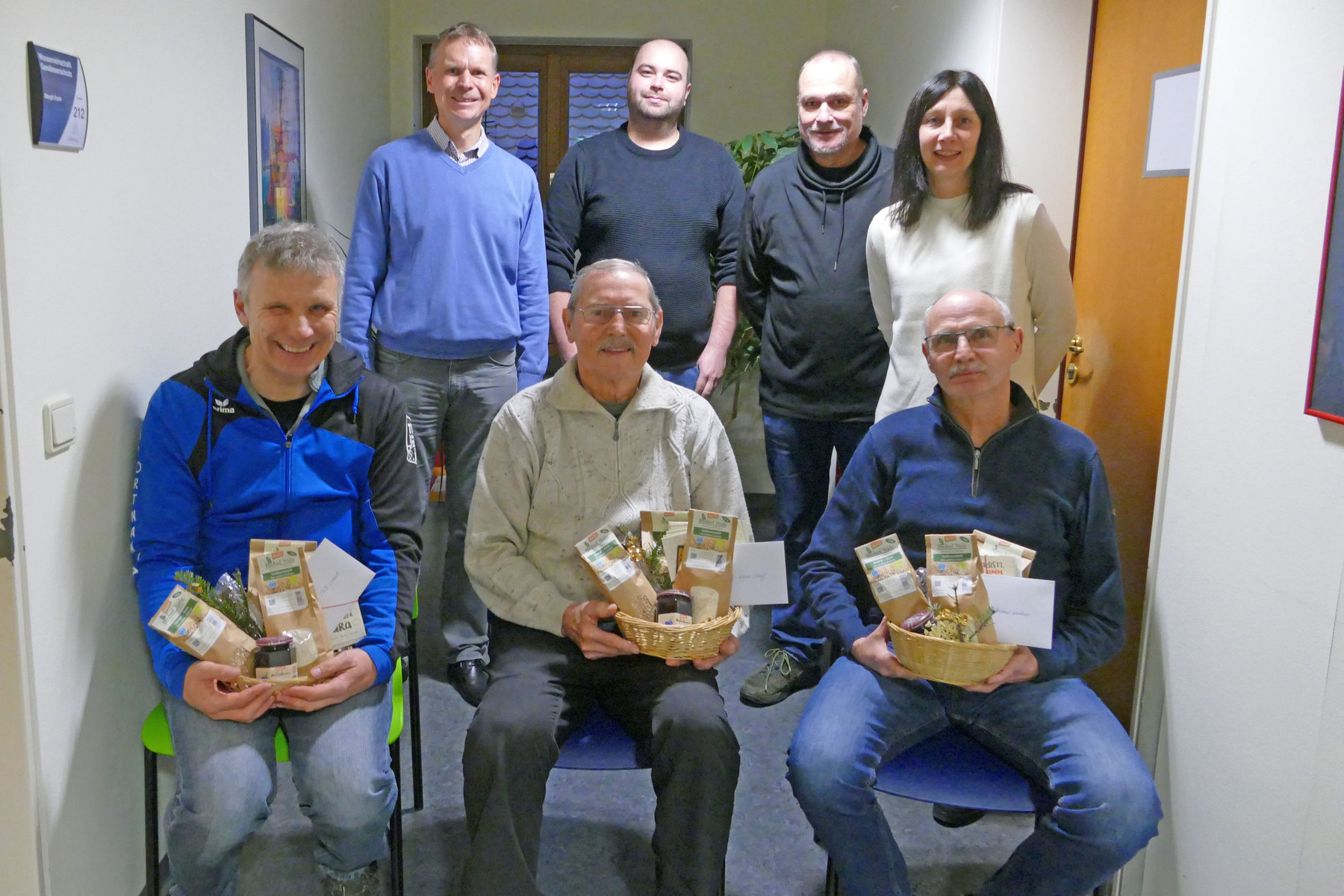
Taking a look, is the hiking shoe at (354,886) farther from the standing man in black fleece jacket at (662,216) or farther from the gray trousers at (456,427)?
the standing man in black fleece jacket at (662,216)

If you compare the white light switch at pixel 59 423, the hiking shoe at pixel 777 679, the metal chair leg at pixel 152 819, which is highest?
the white light switch at pixel 59 423

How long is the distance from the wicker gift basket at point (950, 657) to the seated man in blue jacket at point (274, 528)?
0.90 meters

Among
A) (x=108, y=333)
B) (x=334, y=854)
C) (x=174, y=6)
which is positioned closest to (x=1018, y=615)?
(x=334, y=854)

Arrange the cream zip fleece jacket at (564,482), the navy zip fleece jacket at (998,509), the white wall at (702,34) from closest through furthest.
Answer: the navy zip fleece jacket at (998,509), the cream zip fleece jacket at (564,482), the white wall at (702,34)

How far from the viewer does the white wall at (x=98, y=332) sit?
61.2 inches

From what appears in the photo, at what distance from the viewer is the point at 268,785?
5.85 feet

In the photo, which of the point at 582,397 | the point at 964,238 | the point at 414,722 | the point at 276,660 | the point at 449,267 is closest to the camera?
the point at 276,660

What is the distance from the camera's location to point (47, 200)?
5.20ft

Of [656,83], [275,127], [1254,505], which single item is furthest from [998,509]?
[275,127]

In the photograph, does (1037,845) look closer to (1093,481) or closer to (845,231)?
(1093,481)

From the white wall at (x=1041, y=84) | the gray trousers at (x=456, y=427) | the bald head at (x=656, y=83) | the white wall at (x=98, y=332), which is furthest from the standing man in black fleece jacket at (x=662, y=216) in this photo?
the white wall at (x=98, y=332)

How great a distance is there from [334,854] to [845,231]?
1895mm

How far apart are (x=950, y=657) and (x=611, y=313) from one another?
88 cm

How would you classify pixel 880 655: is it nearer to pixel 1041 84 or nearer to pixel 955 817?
pixel 955 817
